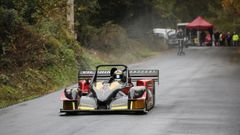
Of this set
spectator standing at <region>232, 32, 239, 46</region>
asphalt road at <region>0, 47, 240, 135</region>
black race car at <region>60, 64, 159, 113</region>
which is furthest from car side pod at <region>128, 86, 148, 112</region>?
spectator standing at <region>232, 32, 239, 46</region>

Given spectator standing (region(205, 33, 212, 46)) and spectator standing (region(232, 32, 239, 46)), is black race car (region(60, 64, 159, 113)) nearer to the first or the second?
spectator standing (region(232, 32, 239, 46))

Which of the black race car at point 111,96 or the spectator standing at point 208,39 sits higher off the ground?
the black race car at point 111,96

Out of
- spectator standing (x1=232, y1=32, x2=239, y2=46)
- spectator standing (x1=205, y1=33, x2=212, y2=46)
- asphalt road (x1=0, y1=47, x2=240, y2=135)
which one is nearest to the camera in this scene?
asphalt road (x1=0, y1=47, x2=240, y2=135)

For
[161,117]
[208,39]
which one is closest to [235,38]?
[208,39]

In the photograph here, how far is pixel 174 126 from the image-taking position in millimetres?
15062

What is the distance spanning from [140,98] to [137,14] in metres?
35.6

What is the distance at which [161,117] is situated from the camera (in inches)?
660

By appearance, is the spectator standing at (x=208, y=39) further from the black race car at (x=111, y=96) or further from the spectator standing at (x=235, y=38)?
the black race car at (x=111, y=96)

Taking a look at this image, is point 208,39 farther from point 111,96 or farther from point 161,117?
point 161,117

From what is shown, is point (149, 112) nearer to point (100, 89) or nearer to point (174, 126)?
point (100, 89)

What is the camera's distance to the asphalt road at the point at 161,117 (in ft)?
47.3

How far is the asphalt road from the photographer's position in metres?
14.4

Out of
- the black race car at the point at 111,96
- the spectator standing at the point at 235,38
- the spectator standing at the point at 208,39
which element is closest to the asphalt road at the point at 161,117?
the black race car at the point at 111,96

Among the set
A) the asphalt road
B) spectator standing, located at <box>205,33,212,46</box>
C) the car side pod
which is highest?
the car side pod
